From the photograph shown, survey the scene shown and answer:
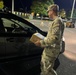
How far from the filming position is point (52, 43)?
338 centimetres

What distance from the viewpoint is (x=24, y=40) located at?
3818mm

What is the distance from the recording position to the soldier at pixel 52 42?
11.0 feet

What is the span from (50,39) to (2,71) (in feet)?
2.97

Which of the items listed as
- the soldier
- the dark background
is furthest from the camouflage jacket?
the dark background

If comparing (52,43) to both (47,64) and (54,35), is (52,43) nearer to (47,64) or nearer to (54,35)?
(54,35)

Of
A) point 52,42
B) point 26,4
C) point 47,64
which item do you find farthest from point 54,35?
point 26,4

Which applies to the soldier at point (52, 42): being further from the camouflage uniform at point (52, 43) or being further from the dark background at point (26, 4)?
the dark background at point (26, 4)

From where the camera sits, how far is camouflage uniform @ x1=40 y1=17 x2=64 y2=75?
3359 mm

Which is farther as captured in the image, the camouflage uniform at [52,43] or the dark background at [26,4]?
the dark background at [26,4]

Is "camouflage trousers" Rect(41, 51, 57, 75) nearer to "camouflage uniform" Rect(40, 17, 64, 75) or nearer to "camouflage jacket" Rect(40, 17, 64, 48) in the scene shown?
"camouflage uniform" Rect(40, 17, 64, 75)

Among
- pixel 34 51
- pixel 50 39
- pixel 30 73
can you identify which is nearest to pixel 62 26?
pixel 50 39

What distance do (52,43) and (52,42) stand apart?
0.9 inches

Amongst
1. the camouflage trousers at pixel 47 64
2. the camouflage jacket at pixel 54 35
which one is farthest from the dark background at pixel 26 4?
the camouflage jacket at pixel 54 35

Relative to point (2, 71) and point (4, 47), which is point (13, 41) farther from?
point (2, 71)
